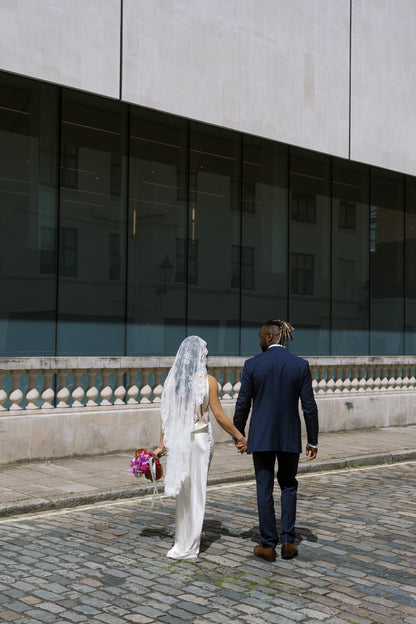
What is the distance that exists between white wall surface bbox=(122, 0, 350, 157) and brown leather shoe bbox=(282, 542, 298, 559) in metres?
9.98

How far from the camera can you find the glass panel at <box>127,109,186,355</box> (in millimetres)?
15898

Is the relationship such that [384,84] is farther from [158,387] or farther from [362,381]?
[158,387]

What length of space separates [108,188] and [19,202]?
195 cm

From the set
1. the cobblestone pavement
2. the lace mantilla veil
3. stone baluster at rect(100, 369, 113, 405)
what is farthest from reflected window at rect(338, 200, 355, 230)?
the lace mantilla veil

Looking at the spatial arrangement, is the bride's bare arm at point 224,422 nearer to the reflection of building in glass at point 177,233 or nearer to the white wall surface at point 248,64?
the reflection of building in glass at point 177,233

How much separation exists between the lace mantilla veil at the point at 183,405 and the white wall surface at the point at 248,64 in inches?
350

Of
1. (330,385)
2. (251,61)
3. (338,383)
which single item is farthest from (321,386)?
(251,61)

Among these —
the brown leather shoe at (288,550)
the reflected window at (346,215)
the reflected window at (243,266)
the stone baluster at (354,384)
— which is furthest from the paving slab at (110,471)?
the reflected window at (346,215)

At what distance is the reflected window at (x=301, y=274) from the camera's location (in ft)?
62.3

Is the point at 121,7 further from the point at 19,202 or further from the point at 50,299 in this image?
the point at 50,299

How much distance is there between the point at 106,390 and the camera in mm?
12000

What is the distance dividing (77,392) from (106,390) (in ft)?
1.57

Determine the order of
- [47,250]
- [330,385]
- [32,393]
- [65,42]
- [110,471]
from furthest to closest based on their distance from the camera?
[330,385] → [47,250] → [65,42] → [32,393] → [110,471]

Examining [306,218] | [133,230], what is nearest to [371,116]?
[306,218]
